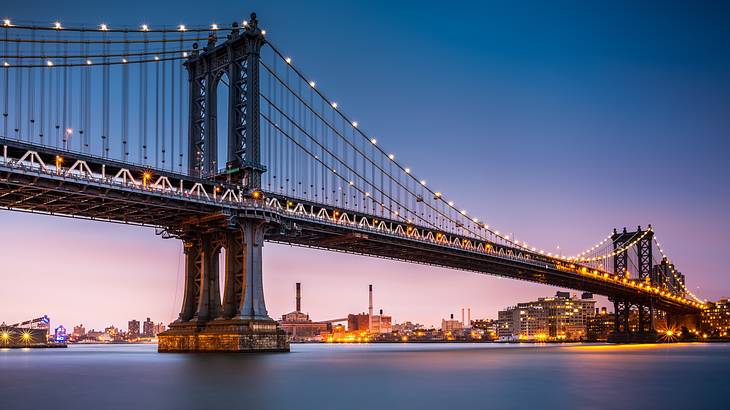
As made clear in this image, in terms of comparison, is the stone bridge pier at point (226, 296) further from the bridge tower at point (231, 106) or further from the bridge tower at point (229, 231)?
the bridge tower at point (231, 106)

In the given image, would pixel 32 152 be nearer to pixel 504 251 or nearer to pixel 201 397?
pixel 201 397

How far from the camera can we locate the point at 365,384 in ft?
119

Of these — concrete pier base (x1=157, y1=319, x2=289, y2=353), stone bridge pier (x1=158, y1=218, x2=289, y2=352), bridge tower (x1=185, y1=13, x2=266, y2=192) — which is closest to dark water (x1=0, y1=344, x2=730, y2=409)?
concrete pier base (x1=157, y1=319, x2=289, y2=353)

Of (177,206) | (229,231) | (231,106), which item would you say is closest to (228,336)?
(229,231)

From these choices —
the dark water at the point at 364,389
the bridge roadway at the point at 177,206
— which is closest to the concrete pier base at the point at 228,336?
the bridge roadway at the point at 177,206

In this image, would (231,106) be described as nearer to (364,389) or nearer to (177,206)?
(177,206)

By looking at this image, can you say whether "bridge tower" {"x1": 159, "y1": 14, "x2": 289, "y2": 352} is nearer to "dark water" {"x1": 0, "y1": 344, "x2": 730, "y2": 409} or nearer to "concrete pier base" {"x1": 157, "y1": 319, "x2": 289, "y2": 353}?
"concrete pier base" {"x1": 157, "y1": 319, "x2": 289, "y2": 353}

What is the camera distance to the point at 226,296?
63969 mm

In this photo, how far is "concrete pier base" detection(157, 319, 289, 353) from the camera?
61031mm

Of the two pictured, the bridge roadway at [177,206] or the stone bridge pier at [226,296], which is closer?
the bridge roadway at [177,206]

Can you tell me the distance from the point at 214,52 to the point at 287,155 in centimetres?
1195

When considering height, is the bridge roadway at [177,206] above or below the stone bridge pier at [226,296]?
above

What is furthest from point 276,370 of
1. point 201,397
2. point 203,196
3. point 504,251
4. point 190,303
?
point 504,251

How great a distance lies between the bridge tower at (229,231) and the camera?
205ft
